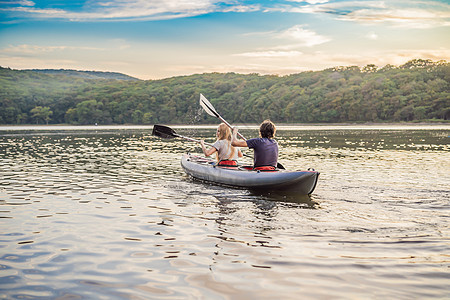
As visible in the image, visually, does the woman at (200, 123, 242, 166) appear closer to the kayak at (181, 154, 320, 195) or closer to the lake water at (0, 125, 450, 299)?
the kayak at (181, 154, 320, 195)

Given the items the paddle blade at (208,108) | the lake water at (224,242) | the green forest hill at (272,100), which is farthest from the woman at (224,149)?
the green forest hill at (272,100)

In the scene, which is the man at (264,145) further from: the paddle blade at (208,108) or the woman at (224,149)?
the paddle blade at (208,108)

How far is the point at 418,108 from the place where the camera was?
379 feet

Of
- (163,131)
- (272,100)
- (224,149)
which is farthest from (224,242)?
(272,100)

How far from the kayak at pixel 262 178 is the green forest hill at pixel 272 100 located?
115 meters

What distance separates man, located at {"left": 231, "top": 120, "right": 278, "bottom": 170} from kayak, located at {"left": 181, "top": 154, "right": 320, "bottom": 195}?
0.31 metres

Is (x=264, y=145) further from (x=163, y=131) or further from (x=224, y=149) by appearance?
(x=163, y=131)

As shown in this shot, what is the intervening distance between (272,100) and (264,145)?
139m

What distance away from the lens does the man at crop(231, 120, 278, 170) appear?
11.1 m

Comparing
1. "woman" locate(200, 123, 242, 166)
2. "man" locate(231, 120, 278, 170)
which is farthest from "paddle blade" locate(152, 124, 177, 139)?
"man" locate(231, 120, 278, 170)

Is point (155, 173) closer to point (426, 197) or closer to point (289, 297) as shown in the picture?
point (426, 197)

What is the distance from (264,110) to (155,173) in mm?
129848

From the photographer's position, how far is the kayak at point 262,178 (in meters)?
10.9

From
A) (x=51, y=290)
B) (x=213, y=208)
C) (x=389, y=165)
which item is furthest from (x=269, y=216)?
(x=389, y=165)
